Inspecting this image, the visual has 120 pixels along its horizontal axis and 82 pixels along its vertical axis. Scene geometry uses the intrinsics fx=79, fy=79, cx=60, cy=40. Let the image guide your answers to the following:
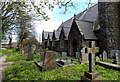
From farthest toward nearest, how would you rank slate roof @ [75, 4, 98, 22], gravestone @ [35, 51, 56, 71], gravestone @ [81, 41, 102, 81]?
slate roof @ [75, 4, 98, 22] → gravestone @ [35, 51, 56, 71] → gravestone @ [81, 41, 102, 81]

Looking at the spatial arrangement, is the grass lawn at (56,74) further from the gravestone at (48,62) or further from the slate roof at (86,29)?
the slate roof at (86,29)

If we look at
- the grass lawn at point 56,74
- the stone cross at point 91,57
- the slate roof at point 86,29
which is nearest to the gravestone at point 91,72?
the stone cross at point 91,57

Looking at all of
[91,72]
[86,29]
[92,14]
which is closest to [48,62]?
[91,72]

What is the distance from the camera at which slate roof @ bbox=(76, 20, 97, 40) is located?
1176 centimetres

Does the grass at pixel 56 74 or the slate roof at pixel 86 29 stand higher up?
the slate roof at pixel 86 29

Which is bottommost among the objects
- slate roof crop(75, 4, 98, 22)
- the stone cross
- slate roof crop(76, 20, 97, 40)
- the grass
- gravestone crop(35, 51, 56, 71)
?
the grass

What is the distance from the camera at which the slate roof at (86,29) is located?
38.6ft

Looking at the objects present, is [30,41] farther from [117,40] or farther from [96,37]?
[117,40]

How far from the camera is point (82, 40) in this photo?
37.2 feet

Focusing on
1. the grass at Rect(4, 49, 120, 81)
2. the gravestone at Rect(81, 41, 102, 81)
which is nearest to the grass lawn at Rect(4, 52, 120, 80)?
the grass at Rect(4, 49, 120, 81)

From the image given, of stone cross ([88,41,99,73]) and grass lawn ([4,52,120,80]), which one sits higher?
stone cross ([88,41,99,73])

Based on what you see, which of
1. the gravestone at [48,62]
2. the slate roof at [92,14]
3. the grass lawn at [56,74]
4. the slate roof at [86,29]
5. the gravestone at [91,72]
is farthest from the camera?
the slate roof at [92,14]

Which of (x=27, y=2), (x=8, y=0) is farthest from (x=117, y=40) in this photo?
(x=8, y=0)

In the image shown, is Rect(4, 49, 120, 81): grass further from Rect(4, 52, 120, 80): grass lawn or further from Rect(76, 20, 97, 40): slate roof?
Rect(76, 20, 97, 40): slate roof
